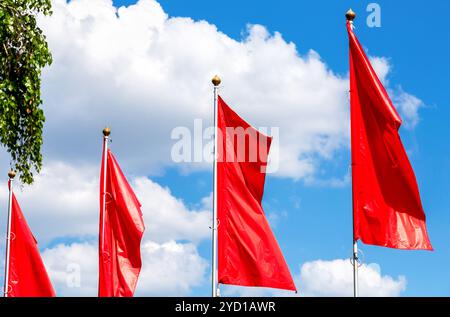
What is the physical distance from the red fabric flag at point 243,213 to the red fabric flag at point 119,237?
5.35m

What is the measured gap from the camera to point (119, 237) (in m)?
23.6

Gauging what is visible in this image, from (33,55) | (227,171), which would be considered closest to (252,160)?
(227,171)

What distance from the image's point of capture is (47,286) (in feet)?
91.9

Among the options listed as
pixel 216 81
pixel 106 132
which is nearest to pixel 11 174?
pixel 106 132

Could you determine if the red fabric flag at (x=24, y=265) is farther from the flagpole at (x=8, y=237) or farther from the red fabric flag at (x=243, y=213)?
the red fabric flag at (x=243, y=213)

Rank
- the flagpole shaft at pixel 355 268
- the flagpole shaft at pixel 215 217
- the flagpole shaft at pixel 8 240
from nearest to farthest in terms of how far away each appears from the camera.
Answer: the flagpole shaft at pixel 355 268 → the flagpole shaft at pixel 215 217 → the flagpole shaft at pixel 8 240

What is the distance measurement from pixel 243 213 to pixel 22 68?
1048 centimetres

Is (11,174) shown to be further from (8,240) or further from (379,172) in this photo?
(379,172)

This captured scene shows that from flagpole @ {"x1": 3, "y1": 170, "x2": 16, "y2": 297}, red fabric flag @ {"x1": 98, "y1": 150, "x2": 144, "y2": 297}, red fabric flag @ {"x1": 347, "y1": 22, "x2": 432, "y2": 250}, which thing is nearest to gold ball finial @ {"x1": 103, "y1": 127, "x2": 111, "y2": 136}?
red fabric flag @ {"x1": 98, "y1": 150, "x2": 144, "y2": 297}

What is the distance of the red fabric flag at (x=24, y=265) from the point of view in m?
28.1

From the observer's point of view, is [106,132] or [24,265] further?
[24,265]

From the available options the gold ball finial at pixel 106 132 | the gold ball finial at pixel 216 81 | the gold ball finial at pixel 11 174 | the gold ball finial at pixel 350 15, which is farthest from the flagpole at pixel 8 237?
the gold ball finial at pixel 350 15

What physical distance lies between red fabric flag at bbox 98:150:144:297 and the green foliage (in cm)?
353

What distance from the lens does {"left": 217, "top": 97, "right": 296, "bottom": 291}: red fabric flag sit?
18438 millimetres
